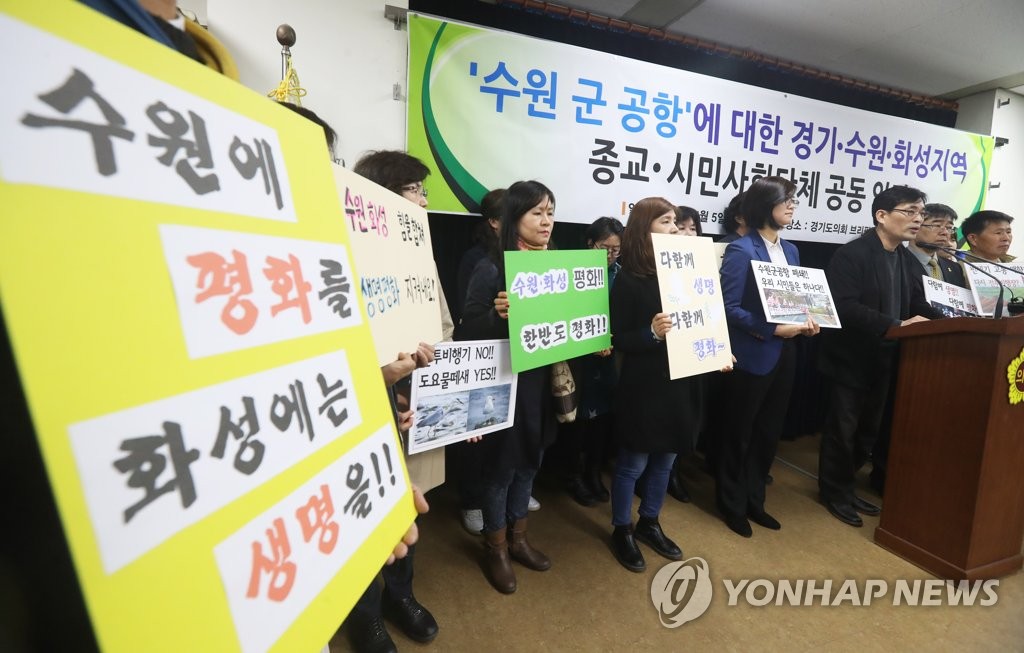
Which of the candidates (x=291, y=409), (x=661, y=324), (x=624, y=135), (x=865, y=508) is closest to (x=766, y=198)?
(x=624, y=135)

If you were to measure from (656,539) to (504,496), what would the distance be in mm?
680

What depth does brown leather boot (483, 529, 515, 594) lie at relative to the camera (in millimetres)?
1646

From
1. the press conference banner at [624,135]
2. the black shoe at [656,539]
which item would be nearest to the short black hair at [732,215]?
the press conference banner at [624,135]

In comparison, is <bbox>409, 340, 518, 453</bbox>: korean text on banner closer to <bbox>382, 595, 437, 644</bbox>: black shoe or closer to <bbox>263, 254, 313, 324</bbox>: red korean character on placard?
<bbox>382, 595, 437, 644</bbox>: black shoe

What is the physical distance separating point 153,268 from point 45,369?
0.09 metres

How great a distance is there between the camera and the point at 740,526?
2.05 m

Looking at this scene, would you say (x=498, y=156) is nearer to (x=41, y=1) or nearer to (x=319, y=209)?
(x=319, y=209)

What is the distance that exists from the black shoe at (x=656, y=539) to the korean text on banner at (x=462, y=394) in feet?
2.70

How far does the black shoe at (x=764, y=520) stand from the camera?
2.11 meters

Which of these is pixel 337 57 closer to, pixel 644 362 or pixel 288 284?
pixel 644 362

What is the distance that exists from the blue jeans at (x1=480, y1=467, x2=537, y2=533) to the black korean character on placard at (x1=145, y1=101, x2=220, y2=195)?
52.9 inches

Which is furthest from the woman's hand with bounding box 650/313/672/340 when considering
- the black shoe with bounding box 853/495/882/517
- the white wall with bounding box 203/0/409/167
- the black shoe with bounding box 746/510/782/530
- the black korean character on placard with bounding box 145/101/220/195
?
the black shoe with bounding box 853/495/882/517

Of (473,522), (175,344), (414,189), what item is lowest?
(473,522)

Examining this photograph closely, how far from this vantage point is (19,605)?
0.29 metres
